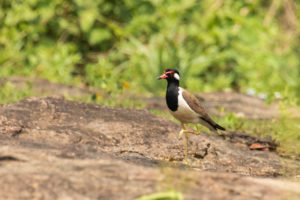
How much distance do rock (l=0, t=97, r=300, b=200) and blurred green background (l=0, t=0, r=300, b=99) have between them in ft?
15.7

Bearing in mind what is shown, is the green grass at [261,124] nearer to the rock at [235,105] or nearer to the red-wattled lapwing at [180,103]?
the rock at [235,105]

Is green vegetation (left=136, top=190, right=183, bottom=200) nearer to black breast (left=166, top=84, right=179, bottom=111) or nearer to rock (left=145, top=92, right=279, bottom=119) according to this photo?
black breast (left=166, top=84, right=179, bottom=111)

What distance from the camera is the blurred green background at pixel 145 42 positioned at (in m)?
10.4

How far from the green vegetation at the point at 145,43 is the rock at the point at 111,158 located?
183 inches

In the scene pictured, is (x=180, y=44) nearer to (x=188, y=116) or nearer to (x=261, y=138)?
(x=261, y=138)

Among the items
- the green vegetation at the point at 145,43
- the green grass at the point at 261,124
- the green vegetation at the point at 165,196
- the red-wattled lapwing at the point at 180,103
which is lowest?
the green vegetation at the point at 165,196

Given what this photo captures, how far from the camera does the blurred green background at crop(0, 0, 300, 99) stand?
10.4m

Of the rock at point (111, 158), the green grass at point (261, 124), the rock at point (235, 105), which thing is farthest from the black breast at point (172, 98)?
the rock at point (235, 105)

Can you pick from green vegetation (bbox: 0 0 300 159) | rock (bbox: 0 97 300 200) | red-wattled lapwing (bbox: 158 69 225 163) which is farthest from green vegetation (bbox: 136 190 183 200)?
green vegetation (bbox: 0 0 300 159)

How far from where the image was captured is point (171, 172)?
3.27 metres

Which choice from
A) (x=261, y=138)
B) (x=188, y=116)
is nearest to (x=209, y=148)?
(x=188, y=116)

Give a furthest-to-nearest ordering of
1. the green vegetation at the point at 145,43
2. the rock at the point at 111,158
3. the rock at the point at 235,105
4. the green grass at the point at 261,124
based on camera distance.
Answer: the green vegetation at the point at 145,43
the rock at the point at 235,105
the green grass at the point at 261,124
the rock at the point at 111,158

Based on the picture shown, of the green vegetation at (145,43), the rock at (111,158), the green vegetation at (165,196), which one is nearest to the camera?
the green vegetation at (165,196)

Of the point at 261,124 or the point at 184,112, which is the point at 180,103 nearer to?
the point at 184,112
